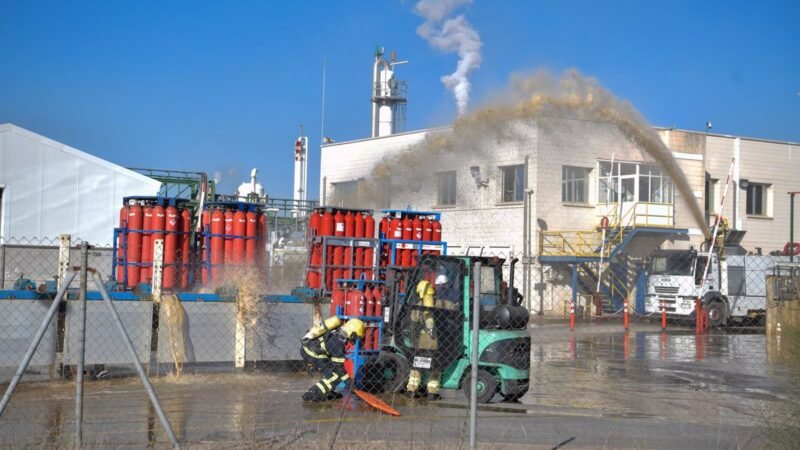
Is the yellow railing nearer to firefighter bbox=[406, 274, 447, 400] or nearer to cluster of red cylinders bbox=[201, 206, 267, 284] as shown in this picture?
cluster of red cylinders bbox=[201, 206, 267, 284]

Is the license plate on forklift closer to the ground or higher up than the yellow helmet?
closer to the ground

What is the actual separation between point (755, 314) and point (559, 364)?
17.7m

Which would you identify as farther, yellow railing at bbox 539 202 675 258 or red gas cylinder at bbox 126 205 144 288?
yellow railing at bbox 539 202 675 258

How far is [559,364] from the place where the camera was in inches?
759

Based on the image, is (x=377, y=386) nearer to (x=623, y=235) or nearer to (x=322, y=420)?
(x=322, y=420)

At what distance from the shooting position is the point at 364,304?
15102 millimetres

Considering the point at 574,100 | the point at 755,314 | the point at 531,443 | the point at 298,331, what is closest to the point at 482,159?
the point at 574,100

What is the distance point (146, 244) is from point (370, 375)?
555 centimetres

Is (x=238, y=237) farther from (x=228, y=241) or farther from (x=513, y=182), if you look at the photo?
(x=513, y=182)

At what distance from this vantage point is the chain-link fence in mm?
9789

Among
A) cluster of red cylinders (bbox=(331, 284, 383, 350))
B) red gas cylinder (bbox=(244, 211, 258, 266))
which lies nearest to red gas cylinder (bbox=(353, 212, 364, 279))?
cluster of red cylinders (bbox=(331, 284, 383, 350))

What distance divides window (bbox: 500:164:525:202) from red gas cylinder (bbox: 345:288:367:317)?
73.4ft

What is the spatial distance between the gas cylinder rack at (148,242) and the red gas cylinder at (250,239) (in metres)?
1.09

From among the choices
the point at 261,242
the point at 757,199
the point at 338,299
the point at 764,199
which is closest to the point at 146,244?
the point at 261,242
